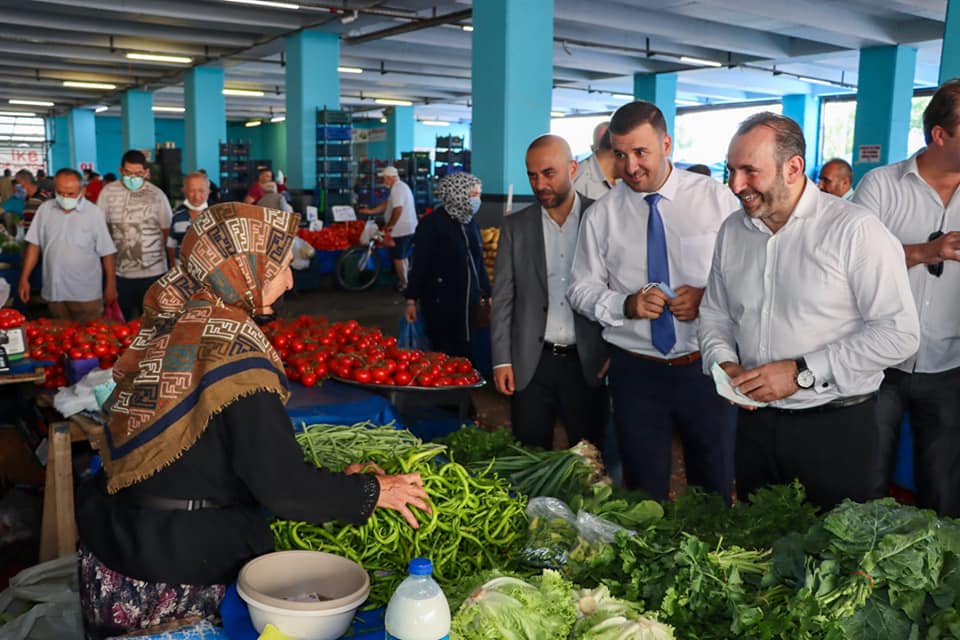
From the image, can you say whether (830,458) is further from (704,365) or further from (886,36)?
(886,36)

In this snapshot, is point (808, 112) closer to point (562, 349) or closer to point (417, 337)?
point (417, 337)

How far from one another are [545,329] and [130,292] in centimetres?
443

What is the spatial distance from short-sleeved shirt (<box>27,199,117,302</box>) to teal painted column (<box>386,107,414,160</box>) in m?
21.6

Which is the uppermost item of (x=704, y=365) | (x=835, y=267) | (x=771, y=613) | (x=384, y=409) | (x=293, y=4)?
(x=293, y=4)

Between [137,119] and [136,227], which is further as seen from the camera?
[137,119]

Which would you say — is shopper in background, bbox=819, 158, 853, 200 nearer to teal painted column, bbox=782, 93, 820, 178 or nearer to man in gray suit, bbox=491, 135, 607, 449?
man in gray suit, bbox=491, 135, 607, 449

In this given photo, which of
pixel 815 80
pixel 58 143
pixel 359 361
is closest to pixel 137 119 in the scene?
pixel 58 143

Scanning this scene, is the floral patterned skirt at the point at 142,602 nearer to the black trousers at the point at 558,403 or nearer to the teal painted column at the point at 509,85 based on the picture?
the black trousers at the point at 558,403

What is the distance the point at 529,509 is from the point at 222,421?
813 millimetres

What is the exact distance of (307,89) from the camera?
13.5 meters

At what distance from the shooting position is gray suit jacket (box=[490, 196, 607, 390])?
364cm

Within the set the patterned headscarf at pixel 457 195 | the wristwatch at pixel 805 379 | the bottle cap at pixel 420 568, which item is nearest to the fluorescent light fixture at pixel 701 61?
the patterned headscarf at pixel 457 195

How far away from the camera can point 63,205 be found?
6.52 metres

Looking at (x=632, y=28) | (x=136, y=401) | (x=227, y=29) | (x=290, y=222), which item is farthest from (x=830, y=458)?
(x=227, y=29)
